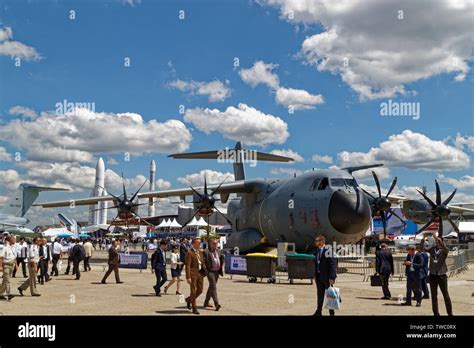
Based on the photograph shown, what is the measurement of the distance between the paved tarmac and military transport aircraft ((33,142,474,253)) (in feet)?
8.28

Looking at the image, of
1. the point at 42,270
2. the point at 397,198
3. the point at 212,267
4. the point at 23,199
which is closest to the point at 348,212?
the point at 212,267

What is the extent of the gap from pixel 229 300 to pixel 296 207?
29.8 feet

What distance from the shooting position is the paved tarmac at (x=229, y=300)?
11.4 meters

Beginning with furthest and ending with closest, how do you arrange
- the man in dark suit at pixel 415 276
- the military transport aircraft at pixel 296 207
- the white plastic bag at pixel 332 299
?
the military transport aircraft at pixel 296 207 < the man in dark suit at pixel 415 276 < the white plastic bag at pixel 332 299

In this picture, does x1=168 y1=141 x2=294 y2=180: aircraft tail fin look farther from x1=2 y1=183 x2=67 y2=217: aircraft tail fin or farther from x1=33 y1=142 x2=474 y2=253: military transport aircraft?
x1=2 y1=183 x2=67 y2=217: aircraft tail fin

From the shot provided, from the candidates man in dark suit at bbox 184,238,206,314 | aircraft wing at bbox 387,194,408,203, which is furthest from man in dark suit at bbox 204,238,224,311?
aircraft wing at bbox 387,194,408,203

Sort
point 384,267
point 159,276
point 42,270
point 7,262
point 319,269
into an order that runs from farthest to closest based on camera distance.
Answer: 1. point 42,270
2. point 159,276
3. point 384,267
4. point 7,262
5. point 319,269

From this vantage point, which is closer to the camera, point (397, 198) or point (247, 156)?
point (397, 198)

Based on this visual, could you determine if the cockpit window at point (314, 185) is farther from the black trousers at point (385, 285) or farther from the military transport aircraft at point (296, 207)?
the black trousers at point (385, 285)

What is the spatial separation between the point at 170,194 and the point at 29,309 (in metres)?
20.0

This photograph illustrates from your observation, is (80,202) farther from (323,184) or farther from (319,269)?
(319,269)

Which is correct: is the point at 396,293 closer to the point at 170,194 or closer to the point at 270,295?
the point at 270,295

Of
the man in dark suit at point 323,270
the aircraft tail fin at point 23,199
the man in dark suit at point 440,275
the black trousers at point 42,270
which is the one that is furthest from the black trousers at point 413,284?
the aircraft tail fin at point 23,199

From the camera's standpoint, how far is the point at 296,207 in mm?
21562
